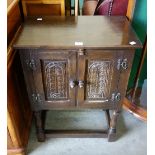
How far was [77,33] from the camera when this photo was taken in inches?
41.6

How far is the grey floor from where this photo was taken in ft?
4.58

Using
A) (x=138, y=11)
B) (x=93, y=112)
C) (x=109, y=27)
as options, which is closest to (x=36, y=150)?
(x=93, y=112)

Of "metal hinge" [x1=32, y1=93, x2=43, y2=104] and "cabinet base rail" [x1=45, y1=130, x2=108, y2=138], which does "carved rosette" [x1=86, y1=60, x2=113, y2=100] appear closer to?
"metal hinge" [x1=32, y1=93, x2=43, y2=104]

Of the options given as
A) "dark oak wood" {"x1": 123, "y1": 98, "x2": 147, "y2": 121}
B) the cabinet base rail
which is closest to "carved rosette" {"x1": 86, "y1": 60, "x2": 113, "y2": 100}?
the cabinet base rail

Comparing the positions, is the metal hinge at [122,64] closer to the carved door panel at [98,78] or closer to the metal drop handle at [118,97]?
the carved door panel at [98,78]

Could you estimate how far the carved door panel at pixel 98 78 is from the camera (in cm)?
99

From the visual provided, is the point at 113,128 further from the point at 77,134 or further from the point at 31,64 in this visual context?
the point at 31,64

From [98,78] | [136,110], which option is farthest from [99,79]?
[136,110]

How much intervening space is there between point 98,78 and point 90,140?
584 mm

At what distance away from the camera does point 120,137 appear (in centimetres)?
149

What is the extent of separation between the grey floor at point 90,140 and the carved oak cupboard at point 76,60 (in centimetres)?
31

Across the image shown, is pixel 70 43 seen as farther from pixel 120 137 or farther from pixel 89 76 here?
pixel 120 137

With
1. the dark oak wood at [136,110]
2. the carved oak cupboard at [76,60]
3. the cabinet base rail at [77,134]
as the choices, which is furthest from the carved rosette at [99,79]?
the dark oak wood at [136,110]

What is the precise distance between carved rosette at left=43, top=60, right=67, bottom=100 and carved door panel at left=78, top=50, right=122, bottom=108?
9 cm
